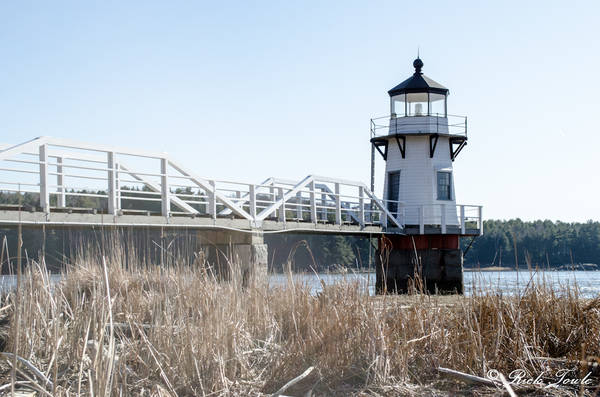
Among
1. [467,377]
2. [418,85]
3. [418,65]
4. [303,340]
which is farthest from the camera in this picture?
[418,65]

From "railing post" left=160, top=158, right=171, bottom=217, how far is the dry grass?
5.51 metres

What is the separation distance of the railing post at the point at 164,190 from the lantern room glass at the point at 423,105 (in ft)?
43.7

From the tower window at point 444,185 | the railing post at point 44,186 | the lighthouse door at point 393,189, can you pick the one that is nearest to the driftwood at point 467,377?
the railing post at point 44,186

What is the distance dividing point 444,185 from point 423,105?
2862 millimetres

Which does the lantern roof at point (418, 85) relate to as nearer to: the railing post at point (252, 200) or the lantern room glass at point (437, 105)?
the lantern room glass at point (437, 105)

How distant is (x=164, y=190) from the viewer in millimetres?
11586

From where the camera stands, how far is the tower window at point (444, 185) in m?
23.4

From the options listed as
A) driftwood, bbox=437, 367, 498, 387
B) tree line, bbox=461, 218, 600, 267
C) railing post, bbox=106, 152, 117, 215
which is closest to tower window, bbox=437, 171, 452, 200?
railing post, bbox=106, 152, 117, 215

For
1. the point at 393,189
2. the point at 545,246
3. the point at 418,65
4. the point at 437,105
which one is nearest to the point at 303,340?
the point at 393,189

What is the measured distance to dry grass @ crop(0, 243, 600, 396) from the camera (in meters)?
4.60

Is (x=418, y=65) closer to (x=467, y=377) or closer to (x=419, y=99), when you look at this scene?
(x=419, y=99)

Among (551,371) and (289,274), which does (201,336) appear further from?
(551,371)

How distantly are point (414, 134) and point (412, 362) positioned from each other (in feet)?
60.3

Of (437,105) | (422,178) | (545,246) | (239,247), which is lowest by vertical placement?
(545,246)
